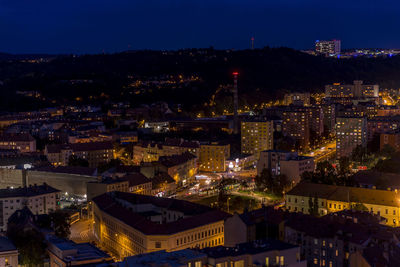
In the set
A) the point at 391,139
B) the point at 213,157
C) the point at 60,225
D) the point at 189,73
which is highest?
the point at 189,73

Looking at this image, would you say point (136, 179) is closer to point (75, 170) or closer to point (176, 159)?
point (75, 170)

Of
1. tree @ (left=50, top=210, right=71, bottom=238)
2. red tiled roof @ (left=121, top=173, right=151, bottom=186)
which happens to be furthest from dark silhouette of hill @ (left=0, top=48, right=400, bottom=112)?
tree @ (left=50, top=210, right=71, bottom=238)

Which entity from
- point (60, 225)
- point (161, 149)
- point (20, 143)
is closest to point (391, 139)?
point (161, 149)

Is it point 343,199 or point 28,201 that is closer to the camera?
point 343,199

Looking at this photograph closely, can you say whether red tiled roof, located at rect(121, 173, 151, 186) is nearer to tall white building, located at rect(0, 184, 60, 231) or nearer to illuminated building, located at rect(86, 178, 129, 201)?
illuminated building, located at rect(86, 178, 129, 201)

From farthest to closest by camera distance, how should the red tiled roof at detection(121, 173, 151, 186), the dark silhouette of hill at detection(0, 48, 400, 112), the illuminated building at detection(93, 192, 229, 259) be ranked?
the dark silhouette of hill at detection(0, 48, 400, 112)
the red tiled roof at detection(121, 173, 151, 186)
the illuminated building at detection(93, 192, 229, 259)

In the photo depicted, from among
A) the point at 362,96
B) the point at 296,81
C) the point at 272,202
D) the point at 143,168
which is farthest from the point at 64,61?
the point at 272,202

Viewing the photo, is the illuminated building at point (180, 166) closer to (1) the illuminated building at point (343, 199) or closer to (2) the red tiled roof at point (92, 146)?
(2) the red tiled roof at point (92, 146)
